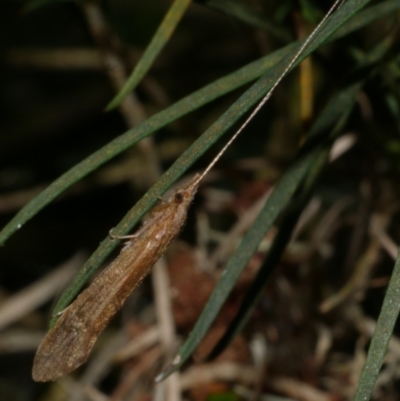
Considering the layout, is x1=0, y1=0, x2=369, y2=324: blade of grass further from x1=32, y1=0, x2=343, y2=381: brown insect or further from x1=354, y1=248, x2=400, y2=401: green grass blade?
x1=354, y1=248, x2=400, y2=401: green grass blade

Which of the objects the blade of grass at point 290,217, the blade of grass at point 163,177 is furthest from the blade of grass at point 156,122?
the blade of grass at point 290,217

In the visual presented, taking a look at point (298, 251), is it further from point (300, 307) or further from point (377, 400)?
point (377, 400)

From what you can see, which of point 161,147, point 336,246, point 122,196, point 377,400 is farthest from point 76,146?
point 377,400

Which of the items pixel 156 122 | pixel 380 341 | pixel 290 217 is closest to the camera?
pixel 380 341

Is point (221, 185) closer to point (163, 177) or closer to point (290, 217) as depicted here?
point (290, 217)

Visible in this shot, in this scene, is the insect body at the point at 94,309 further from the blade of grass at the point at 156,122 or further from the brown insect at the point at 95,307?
the blade of grass at the point at 156,122

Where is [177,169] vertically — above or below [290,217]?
above

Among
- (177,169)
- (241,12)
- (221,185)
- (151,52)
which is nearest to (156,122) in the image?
(177,169)
